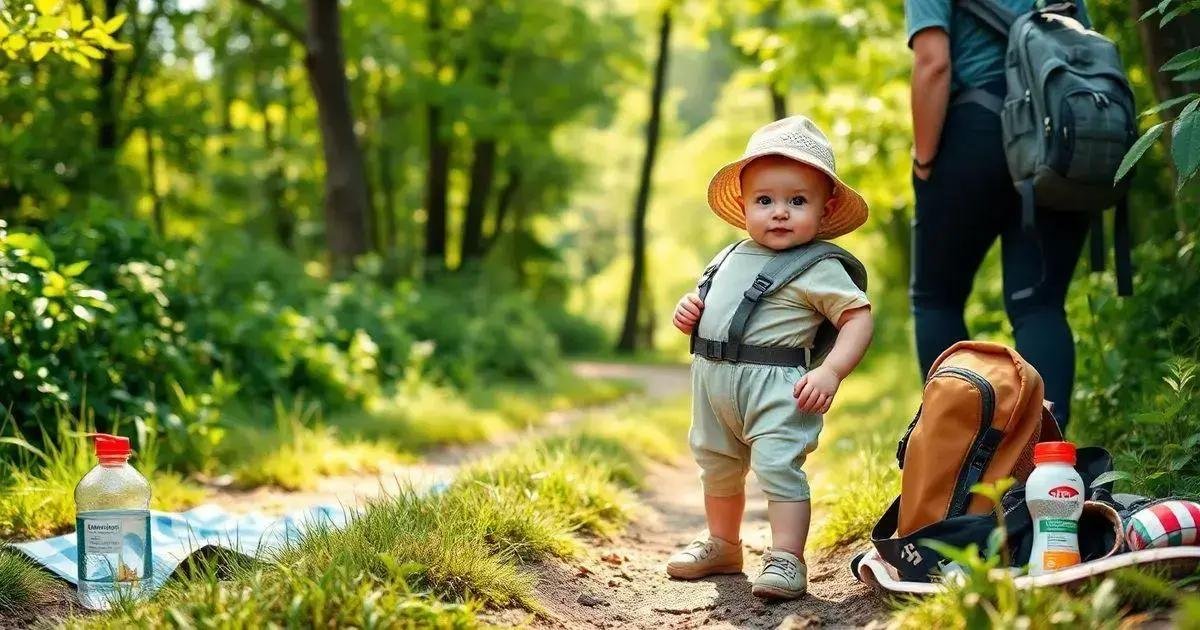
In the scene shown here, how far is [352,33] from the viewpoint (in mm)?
16156

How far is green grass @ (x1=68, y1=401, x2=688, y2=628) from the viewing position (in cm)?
234

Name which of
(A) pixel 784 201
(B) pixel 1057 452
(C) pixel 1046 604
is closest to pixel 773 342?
(A) pixel 784 201

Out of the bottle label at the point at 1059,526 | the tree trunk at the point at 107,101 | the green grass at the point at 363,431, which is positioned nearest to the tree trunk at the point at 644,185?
the tree trunk at the point at 107,101

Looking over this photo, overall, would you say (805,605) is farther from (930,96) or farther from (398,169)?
(398,169)

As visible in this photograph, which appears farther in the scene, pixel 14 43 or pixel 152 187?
pixel 152 187

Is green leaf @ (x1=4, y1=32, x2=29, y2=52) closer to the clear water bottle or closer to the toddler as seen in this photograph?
the clear water bottle

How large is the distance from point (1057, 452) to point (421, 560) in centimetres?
156

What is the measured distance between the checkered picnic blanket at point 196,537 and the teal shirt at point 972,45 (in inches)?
99.1

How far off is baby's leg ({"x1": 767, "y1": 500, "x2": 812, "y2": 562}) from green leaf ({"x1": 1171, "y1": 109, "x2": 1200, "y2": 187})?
134 centimetres

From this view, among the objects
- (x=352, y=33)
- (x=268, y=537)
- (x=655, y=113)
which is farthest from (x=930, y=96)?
(x=655, y=113)

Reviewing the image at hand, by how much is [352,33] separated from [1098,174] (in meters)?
14.3

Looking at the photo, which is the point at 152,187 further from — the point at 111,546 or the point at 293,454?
the point at 111,546

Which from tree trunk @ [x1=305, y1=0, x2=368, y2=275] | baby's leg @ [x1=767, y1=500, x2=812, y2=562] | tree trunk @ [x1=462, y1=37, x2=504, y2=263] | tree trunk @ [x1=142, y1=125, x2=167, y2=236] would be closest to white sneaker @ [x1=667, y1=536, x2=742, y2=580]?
baby's leg @ [x1=767, y1=500, x2=812, y2=562]

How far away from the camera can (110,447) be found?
10.5ft
